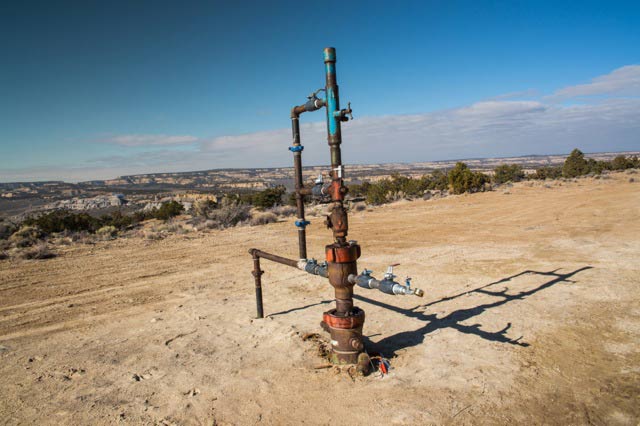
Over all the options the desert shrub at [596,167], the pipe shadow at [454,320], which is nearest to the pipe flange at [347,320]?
the pipe shadow at [454,320]

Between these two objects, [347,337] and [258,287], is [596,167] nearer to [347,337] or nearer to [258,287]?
[258,287]

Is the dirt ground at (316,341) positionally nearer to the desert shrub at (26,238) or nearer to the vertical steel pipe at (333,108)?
the vertical steel pipe at (333,108)

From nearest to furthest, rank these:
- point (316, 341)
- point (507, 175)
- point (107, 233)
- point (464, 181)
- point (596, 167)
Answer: point (316, 341)
point (107, 233)
point (464, 181)
point (596, 167)
point (507, 175)

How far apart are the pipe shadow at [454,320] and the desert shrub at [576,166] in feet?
121

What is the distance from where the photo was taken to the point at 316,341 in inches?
184

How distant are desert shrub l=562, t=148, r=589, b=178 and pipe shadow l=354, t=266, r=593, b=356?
36849 millimetres

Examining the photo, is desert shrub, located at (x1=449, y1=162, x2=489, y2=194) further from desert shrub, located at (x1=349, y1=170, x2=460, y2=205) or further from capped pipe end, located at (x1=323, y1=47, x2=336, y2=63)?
capped pipe end, located at (x1=323, y1=47, x2=336, y2=63)

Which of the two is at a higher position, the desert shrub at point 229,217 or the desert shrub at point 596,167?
the desert shrub at point 596,167

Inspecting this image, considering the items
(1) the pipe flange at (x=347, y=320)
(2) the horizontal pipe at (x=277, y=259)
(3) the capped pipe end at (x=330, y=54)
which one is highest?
(3) the capped pipe end at (x=330, y=54)

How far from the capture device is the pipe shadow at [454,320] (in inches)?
177

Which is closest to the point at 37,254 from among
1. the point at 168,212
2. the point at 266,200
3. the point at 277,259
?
the point at 277,259

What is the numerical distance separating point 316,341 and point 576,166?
41.8m

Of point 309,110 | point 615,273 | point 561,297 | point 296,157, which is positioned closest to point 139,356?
point 296,157

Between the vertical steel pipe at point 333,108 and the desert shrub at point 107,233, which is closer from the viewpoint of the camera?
the vertical steel pipe at point 333,108
